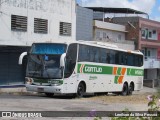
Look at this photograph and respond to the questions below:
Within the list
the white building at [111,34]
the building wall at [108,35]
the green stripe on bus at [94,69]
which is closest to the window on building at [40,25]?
the green stripe on bus at [94,69]

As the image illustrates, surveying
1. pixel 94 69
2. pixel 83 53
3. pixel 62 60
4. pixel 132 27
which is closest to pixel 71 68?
pixel 62 60

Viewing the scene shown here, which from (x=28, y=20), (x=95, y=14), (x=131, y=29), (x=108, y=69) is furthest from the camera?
(x=95, y=14)

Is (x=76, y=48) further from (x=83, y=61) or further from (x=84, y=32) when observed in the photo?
(x=84, y=32)

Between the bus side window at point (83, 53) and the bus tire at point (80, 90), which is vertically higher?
the bus side window at point (83, 53)

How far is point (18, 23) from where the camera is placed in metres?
32.6

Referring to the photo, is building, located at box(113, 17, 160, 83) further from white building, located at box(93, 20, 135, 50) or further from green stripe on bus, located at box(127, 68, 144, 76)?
green stripe on bus, located at box(127, 68, 144, 76)

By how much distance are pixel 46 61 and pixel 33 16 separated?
11956mm

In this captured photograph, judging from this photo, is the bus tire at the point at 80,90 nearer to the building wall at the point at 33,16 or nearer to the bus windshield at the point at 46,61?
the bus windshield at the point at 46,61

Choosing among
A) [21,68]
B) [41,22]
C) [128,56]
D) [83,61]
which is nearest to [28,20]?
[41,22]

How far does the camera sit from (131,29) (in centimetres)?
6053

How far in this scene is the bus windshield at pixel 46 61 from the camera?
22616 millimetres

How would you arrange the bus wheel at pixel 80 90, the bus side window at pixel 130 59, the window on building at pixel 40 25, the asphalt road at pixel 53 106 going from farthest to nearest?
1. the window on building at pixel 40 25
2. the bus side window at pixel 130 59
3. the bus wheel at pixel 80 90
4. the asphalt road at pixel 53 106

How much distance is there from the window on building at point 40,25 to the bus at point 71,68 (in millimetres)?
8530

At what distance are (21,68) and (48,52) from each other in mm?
13605
